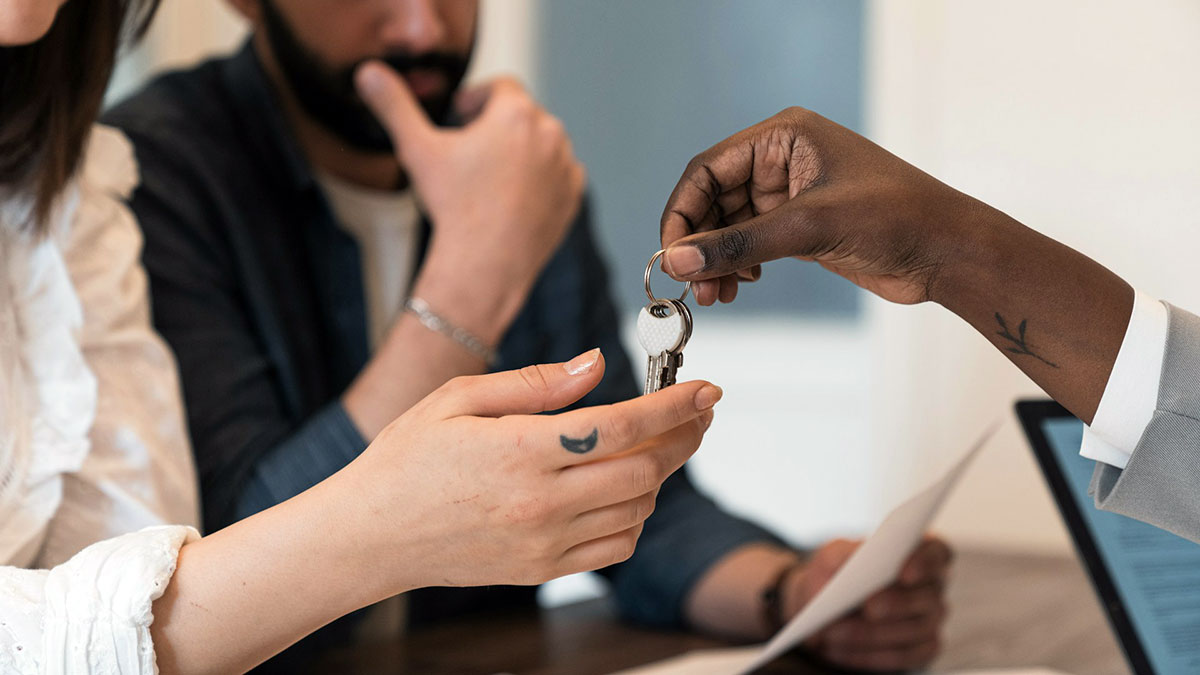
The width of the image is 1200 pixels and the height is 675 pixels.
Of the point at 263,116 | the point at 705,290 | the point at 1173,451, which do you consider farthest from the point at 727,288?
the point at 263,116

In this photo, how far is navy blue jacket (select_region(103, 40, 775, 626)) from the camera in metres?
0.88

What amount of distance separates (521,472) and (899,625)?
0.46 m

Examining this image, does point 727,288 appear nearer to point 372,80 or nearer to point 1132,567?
point 1132,567

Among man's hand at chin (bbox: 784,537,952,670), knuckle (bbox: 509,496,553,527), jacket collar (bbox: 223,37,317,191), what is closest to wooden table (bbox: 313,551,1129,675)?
man's hand at chin (bbox: 784,537,952,670)

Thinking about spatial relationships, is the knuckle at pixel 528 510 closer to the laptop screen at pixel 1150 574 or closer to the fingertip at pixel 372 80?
the laptop screen at pixel 1150 574

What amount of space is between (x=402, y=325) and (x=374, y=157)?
359mm

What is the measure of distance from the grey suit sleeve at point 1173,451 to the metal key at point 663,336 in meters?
0.23

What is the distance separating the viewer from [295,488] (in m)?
0.83

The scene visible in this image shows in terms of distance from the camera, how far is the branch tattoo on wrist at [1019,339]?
527 millimetres

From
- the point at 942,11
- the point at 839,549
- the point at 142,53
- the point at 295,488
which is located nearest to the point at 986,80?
the point at 942,11

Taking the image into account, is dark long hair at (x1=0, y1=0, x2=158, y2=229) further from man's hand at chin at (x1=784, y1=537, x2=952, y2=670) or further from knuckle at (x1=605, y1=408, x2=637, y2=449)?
man's hand at chin at (x1=784, y1=537, x2=952, y2=670)

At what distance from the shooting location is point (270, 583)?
0.51 m

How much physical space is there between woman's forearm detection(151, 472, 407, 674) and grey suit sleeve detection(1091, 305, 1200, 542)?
14.1 inches

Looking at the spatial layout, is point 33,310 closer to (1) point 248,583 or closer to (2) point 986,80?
(1) point 248,583
